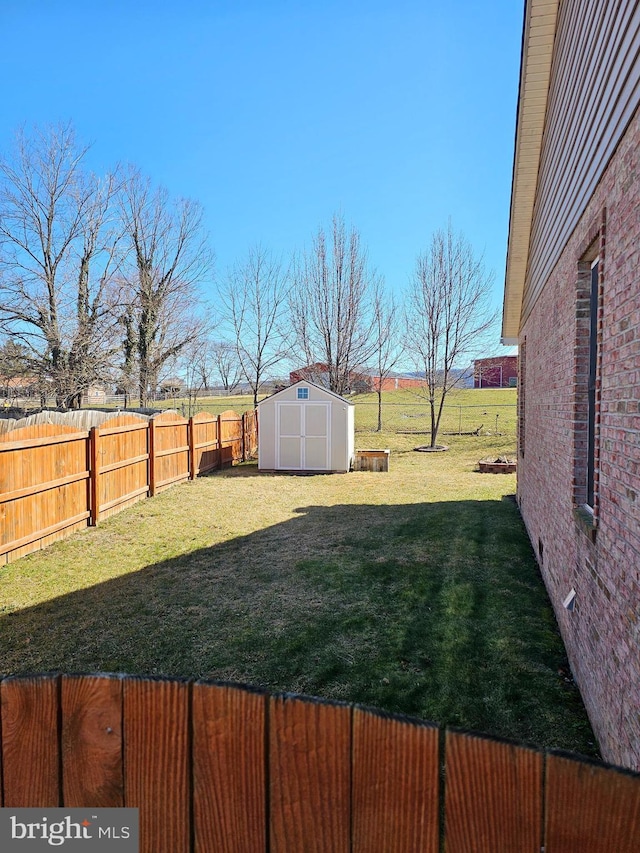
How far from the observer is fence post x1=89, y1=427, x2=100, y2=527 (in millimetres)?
8047

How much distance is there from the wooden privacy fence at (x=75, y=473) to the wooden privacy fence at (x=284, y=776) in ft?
19.1

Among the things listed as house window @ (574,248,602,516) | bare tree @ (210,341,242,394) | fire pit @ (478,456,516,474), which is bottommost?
fire pit @ (478,456,516,474)

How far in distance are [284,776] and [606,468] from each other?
2346 mm

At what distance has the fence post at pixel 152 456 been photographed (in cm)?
→ 1040

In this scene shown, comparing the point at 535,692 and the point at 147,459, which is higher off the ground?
the point at 147,459

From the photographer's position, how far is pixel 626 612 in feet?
7.46

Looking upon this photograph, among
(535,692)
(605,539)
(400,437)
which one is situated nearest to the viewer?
(605,539)

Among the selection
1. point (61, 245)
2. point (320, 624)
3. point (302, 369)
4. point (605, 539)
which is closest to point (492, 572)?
point (320, 624)

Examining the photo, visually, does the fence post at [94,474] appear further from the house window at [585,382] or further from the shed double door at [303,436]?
the shed double door at [303,436]

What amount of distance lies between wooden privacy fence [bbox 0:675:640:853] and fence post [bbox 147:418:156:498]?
961cm

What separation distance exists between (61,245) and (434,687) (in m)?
20.2

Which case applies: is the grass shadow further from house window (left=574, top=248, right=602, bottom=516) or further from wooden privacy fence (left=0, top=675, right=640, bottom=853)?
wooden privacy fence (left=0, top=675, right=640, bottom=853)

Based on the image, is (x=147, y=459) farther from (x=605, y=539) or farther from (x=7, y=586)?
(x=605, y=539)

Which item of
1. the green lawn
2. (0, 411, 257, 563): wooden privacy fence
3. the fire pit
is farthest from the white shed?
the green lawn
